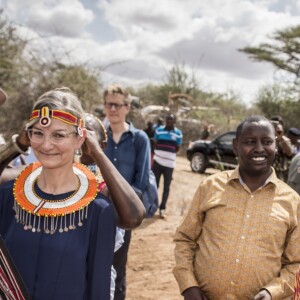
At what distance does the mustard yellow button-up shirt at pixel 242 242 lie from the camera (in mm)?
2367

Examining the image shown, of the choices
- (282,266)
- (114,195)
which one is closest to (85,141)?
(114,195)

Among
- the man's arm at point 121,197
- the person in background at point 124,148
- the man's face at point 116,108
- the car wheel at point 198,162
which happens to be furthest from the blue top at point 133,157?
the car wheel at point 198,162

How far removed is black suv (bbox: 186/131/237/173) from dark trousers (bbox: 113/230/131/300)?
10553 millimetres

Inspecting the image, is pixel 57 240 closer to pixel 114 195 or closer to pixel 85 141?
pixel 114 195

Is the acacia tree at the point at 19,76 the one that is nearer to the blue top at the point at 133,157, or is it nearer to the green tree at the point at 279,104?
the blue top at the point at 133,157

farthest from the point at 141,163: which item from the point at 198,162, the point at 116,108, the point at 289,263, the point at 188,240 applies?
the point at 198,162

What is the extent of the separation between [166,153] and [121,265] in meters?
4.72

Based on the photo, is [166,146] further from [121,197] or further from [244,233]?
[121,197]

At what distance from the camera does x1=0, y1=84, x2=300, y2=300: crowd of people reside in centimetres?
186

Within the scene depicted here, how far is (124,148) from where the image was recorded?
12.0 ft

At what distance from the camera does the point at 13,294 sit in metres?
1.77

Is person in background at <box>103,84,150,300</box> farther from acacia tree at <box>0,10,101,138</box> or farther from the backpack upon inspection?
acacia tree at <box>0,10,101,138</box>

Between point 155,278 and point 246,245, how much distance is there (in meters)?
2.96

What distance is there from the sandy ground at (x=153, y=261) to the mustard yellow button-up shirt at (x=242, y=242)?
2.27 m
